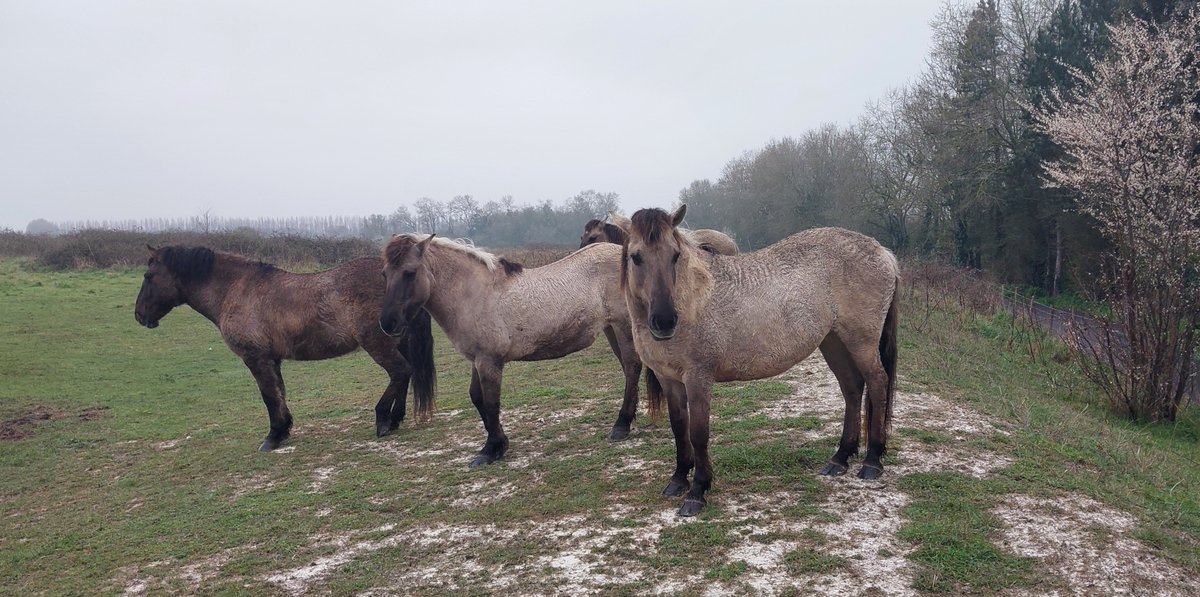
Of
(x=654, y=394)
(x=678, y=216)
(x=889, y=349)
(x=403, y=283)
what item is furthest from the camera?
(x=654, y=394)

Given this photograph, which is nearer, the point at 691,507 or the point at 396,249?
the point at 691,507

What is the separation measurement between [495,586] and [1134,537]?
3806mm

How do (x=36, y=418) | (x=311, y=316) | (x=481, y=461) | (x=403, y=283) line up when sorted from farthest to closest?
(x=36, y=418) → (x=311, y=316) → (x=403, y=283) → (x=481, y=461)

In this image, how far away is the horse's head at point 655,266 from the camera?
4.25 metres

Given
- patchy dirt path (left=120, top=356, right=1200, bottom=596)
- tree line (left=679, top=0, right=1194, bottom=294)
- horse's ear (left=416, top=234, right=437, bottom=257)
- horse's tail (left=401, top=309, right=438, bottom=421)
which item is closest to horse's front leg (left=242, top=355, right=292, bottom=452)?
horse's tail (left=401, top=309, right=438, bottom=421)

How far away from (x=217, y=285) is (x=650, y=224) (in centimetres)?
639

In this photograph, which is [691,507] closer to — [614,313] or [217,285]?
[614,313]

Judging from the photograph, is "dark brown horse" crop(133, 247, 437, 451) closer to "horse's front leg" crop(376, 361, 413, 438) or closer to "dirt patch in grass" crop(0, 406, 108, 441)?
"horse's front leg" crop(376, 361, 413, 438)

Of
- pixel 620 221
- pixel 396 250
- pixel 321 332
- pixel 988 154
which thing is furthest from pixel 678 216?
A: pixel 988 154

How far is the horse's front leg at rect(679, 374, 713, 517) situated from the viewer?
4641 mm

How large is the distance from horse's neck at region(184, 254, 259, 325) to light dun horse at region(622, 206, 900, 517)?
A: 5831mm

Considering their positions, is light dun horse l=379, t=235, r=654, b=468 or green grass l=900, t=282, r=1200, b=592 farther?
light dun horse l=379, t=235, r=654, b=468

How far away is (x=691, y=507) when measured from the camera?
462 centimetres

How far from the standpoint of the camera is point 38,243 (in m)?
33.9
